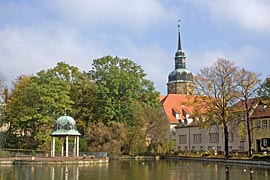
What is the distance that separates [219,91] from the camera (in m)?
49.4

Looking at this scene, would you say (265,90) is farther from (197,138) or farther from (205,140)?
(197,138)

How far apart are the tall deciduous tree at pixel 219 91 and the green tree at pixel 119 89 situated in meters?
14.7

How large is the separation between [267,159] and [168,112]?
37.4 meters

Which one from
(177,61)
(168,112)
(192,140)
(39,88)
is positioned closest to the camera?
(39,88)

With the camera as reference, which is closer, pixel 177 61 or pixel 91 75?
pixel 91 75

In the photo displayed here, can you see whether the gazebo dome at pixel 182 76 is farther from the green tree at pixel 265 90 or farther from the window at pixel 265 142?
the green tree at pixel 265 90

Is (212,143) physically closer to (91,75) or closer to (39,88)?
(91,75)

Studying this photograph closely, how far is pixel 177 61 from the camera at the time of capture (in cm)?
9681

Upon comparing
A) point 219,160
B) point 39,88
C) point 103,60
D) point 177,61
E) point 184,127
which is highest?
point 177,61

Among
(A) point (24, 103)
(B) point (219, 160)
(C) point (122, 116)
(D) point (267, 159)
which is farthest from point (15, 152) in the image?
(D) point (267, 159)

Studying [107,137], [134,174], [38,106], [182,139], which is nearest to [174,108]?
[182,139]

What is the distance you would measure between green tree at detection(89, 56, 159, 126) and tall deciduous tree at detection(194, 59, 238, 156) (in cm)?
1472

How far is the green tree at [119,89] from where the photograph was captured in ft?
201

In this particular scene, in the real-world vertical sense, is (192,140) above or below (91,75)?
below
